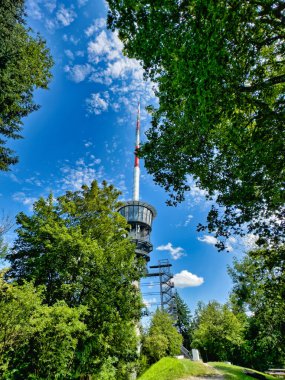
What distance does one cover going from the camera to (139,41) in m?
7.13

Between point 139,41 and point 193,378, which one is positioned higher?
point 139,41

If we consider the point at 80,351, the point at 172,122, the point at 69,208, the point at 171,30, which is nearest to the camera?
the point at 171,30

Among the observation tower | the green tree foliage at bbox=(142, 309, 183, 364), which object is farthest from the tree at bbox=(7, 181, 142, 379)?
the observation tower

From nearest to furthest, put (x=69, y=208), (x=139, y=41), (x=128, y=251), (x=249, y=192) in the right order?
(x=139, y=41)
(x=249, y=192)
(x=128, y=251)
(x=69, y=208)

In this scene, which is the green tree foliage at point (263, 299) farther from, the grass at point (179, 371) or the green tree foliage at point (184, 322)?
the green tree foliage at point (184, 322)

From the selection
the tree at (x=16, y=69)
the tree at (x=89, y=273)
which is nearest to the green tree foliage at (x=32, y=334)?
the tree at (x=89, y=273)

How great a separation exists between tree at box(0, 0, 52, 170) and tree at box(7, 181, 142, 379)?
4.97 meters

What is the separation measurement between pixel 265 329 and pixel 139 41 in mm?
23037

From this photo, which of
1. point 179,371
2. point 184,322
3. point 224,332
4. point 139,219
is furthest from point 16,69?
point 184,322

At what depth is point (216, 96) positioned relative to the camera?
662 centimetres

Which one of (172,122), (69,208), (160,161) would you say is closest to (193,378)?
(69,208)

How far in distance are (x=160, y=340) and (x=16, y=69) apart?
101 ft

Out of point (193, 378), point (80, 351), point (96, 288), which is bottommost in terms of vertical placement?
point (193, 378)

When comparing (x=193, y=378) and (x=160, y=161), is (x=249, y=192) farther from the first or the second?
(x=193, y=378)
